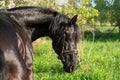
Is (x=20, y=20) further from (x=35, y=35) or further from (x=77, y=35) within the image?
(x=77, y=35)

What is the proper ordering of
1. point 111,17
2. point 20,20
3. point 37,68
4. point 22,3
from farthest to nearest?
1. point 111,17
2. point 22,3
3. point 37,68
4. point 20,20

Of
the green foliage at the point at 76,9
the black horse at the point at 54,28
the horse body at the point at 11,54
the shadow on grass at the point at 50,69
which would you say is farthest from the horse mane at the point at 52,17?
the green foliage at the point at 76,9

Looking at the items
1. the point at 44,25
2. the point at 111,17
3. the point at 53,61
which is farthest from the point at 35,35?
the point at 111,17

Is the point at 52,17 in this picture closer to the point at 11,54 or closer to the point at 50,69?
the point at 11,54

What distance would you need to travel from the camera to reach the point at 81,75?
27.3 ft

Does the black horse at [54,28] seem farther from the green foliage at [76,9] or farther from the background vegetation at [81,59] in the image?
the green foliage at [76,9]

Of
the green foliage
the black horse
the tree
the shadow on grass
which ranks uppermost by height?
the black horse

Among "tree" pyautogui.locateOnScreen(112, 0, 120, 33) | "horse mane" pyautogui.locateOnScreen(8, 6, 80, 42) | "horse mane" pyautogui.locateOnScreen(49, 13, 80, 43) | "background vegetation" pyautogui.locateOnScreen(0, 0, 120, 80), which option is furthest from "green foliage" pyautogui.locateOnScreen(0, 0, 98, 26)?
"tree" pyautogui.locateOnScreen(112, 0, 120, 33)

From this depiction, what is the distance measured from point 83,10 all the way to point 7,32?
9.64 metres

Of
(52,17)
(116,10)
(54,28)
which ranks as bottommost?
(116,10)

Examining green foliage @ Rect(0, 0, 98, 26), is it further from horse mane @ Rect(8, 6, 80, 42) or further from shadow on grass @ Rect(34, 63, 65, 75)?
horse mane @ Rect(8, 6, 80, 42)

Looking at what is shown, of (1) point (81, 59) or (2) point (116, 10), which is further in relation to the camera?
(2) point (116, 10)

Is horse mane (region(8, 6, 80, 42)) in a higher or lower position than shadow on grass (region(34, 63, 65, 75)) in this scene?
higher

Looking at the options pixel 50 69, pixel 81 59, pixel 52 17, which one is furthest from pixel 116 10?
pixel 52 17
